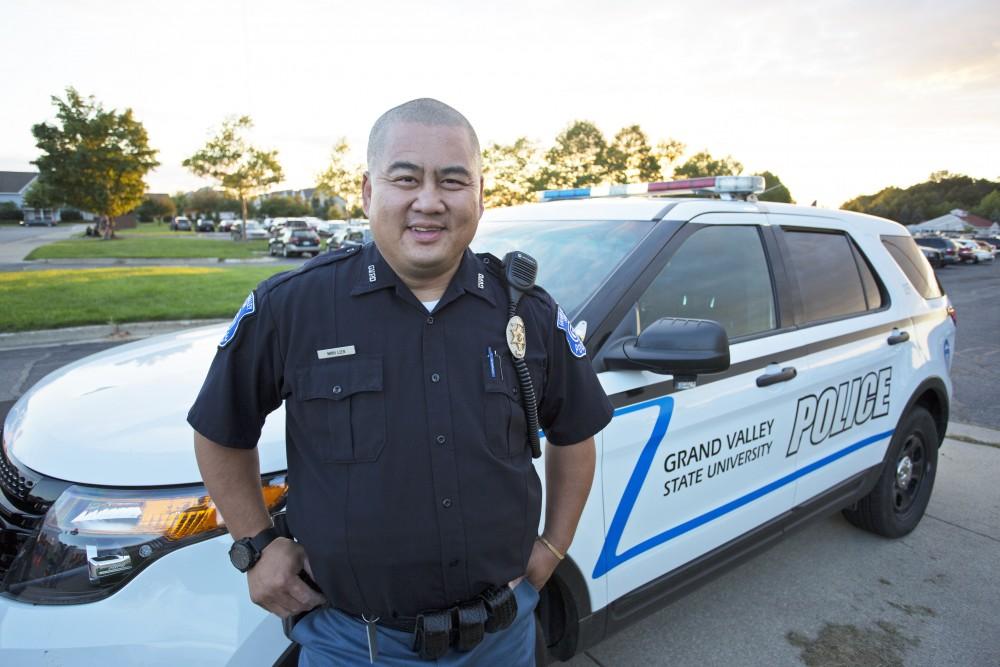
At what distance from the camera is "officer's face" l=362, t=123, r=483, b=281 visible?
128 centimetres

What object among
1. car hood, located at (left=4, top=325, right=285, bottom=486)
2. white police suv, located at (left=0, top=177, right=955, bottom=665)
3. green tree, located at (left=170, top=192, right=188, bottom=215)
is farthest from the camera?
green tree, located at (left=170, top=192, right=188, bottom=215)

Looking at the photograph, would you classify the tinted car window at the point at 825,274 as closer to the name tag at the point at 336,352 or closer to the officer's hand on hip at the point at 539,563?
the officer's hand on hip at the point at 539,563

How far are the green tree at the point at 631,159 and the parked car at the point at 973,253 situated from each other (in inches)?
1021

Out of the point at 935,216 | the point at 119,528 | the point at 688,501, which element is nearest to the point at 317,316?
the point at 119,528

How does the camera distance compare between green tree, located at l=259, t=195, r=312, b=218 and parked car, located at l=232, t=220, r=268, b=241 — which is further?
green tree, located at l=259, t=195, r=312, b=218

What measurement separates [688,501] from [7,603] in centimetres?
195

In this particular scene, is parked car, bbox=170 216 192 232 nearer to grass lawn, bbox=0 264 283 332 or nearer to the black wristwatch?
grass lawn, bbox=0 264 283 332

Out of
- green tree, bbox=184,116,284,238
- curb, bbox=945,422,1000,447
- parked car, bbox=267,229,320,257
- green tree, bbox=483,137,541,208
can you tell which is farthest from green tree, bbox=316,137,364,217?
curb, bbox=945,422,1000,447

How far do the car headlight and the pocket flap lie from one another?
475mm

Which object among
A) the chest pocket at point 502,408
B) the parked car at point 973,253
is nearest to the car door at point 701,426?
the chest pocket at point 502,408

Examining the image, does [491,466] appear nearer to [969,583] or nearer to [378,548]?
[378,548]

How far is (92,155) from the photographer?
32.0 metres

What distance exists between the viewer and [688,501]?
89.0 inches

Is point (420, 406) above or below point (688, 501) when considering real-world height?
above
